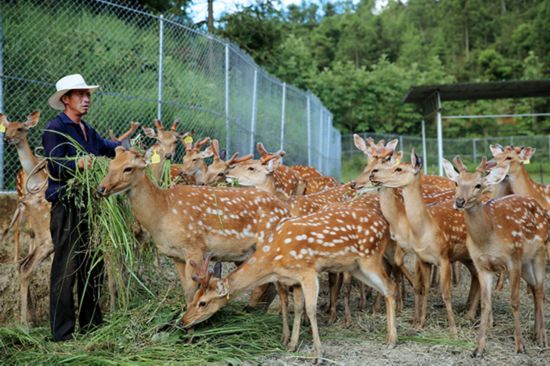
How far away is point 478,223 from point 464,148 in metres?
25.9

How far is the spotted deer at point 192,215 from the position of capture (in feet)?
19.3

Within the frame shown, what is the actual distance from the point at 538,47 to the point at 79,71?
156ft

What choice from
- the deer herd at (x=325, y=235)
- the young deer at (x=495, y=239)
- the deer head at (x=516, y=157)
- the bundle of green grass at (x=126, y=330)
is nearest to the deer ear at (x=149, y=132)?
the deer herd at (x=325, y=235)

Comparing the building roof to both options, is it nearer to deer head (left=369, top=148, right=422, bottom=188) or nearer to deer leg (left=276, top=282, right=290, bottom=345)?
deer head (left=369, top=148, right=422, bottom=188)

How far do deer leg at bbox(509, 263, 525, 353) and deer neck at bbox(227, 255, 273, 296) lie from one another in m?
2.32

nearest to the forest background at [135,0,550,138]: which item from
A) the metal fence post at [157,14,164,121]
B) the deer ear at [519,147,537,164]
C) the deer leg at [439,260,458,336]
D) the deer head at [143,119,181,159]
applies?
the metal fence post at [157,14,164,121]

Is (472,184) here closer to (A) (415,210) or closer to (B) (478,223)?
(B) (478,223)

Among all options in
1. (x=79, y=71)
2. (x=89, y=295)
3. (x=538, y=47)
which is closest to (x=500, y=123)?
(x=538, y=47)

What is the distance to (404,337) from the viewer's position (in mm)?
6258

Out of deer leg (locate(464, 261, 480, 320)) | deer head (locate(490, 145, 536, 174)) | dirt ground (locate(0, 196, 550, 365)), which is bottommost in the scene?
dirt ground (locate(0, 196, 550, 365))

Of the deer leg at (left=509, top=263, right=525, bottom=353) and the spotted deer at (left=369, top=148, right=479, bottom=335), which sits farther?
the spotted deer at (left=369, top=148, right=479, bottom=335)

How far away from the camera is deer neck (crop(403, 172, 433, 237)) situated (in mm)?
6668

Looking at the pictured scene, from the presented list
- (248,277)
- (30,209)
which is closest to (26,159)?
(30,209)

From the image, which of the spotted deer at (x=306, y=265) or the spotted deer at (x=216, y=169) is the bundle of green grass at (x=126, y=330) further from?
the spotted deer at (x=216, y=169)
